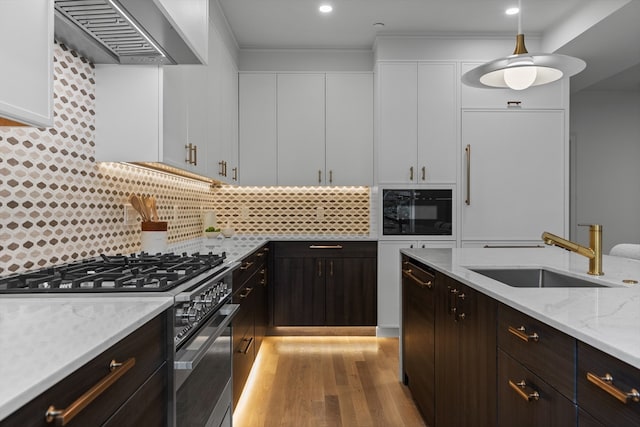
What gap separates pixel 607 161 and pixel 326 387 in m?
4.76

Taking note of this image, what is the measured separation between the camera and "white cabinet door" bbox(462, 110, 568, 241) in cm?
413

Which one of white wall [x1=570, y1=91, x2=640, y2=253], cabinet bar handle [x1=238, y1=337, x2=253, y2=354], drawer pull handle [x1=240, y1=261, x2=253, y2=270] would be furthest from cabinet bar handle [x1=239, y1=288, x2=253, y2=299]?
white wall [x1=570, y1=91, x2=640, y2=253]

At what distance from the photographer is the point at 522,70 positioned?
2312mm

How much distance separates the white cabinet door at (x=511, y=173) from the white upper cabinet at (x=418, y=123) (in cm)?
19

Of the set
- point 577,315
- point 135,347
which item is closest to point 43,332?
point 135,347

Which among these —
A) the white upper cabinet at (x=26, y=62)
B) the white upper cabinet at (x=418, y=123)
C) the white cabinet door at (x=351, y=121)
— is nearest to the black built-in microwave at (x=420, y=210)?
the white upper cabinet at (x=418, y=123)

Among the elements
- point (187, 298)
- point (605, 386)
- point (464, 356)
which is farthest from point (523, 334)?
point (187, 298)

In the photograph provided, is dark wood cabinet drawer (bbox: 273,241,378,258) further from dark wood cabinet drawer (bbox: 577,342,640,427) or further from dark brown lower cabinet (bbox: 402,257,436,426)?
A: dark wood cabinet drawer (bbox: 577,342,640,427)

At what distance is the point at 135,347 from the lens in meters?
1.06

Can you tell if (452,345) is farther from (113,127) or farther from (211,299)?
(113,127)

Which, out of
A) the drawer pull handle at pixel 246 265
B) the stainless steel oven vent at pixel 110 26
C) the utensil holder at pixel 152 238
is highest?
the stainless steel oven vent at pixel 110 26

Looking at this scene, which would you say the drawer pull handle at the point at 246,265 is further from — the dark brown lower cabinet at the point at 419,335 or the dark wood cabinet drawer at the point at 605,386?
the dark wood cabinet drawer at the point at 605,386

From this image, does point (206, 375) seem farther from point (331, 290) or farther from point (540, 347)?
point (331, 290)

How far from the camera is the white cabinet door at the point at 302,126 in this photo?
4.39m
